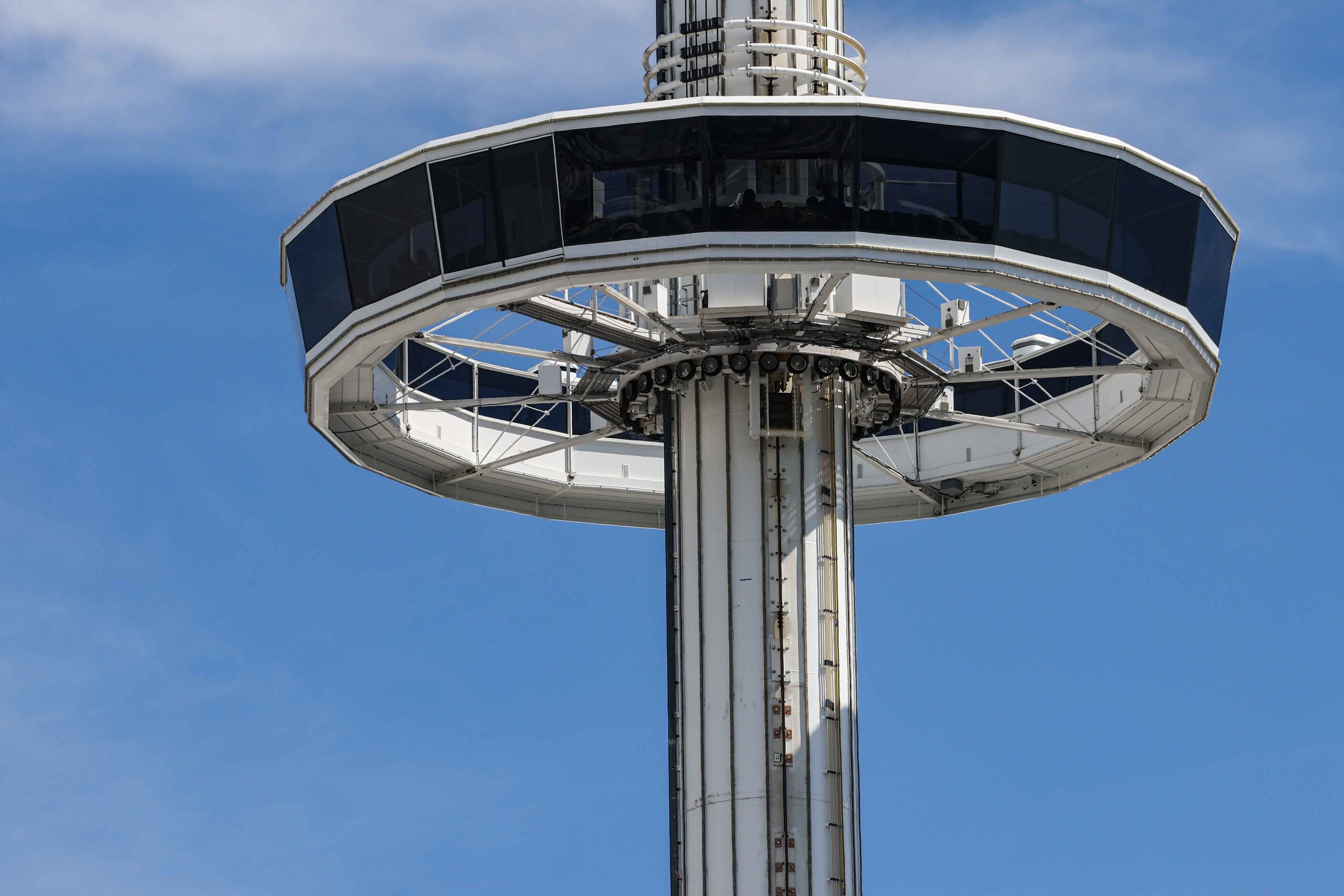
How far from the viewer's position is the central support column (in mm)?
64812

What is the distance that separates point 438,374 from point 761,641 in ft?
52.1

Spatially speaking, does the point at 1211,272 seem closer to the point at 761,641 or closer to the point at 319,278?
the point at 761,641

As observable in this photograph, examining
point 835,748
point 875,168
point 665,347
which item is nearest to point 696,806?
point 835,748

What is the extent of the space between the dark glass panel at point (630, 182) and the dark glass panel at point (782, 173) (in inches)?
22.1

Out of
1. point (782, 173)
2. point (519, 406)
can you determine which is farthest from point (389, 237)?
point (519, 406)

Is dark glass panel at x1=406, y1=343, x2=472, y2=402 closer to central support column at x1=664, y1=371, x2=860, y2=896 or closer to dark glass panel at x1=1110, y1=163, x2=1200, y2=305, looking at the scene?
central support column at x1=664, y1=371, x2=860, y2=896

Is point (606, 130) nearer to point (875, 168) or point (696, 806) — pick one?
point (875, 168)

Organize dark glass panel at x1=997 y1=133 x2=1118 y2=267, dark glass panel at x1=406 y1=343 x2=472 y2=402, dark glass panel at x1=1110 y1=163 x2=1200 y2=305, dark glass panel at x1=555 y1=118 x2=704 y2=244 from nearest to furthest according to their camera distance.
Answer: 1. dark glass panel at x1=555 y1=118 x2=704 y2=244
2. dark glass panel at x1=997 y1=133 x2=1118 y2=267
3. dark glass panel at x1=1110 y1=163 x2=1200 y2=305
4. dark glass panel at x1=406 y1=343 x2=472 y2=402

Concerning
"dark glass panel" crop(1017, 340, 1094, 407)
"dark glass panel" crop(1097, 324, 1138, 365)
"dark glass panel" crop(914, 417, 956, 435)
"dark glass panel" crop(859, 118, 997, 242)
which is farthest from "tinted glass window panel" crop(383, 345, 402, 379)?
"dark glass panel" crop(1097, 324, 1138, 365)

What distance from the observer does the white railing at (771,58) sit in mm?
68875

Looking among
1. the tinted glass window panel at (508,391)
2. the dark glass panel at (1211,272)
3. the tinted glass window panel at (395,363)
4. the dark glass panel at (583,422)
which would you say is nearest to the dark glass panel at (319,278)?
the tinted glass window panel at (395,363)

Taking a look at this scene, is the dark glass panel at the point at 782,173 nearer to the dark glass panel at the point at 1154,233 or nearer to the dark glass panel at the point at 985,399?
the dark glass panel at the point at 1154,233

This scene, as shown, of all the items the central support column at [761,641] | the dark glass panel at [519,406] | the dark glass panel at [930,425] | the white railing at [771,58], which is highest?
the white railing at [771,58]

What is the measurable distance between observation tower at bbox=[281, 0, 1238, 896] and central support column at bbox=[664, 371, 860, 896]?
7cm
